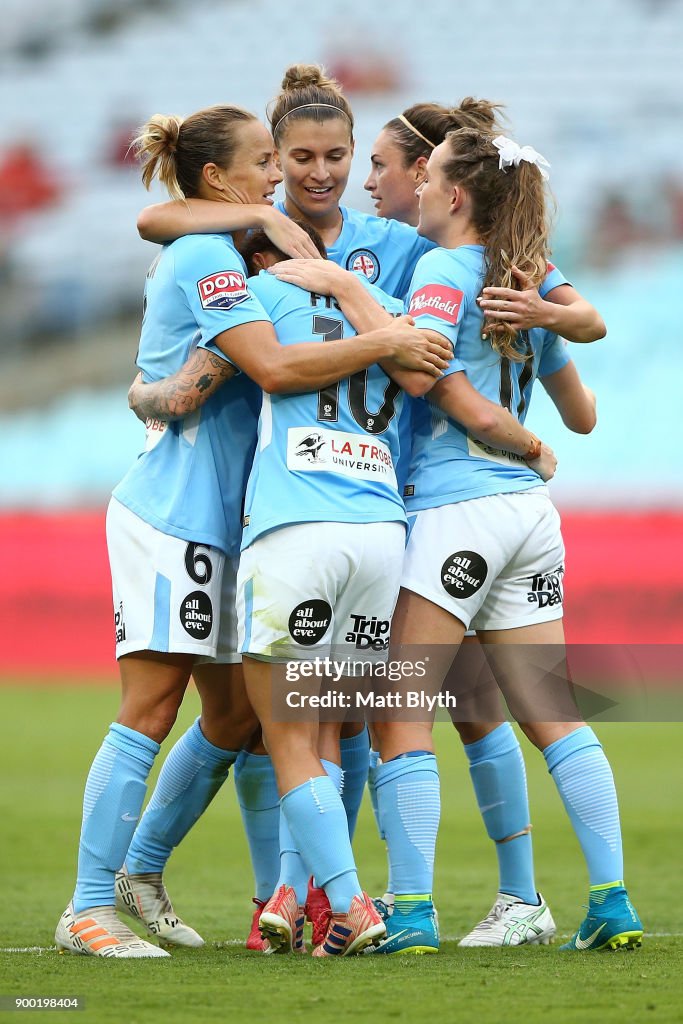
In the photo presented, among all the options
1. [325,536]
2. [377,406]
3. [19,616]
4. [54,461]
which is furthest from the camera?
[54,461]

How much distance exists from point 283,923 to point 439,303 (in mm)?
1565

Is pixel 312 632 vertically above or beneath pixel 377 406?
beneath

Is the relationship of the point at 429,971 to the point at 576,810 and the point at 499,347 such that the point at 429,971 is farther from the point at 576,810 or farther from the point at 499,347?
the point at 499,347

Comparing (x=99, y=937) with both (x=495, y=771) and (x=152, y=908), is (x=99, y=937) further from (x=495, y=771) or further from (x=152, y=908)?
(x=495, y=771)

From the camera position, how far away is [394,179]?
435 cm

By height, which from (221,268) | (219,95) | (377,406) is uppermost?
(219,95)

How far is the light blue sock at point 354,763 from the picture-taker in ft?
13.1

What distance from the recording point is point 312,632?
3260 mm

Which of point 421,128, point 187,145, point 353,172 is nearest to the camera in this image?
point 187,145

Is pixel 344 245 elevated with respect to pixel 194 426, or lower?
elevated

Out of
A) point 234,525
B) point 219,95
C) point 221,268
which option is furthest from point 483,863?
point 219,95

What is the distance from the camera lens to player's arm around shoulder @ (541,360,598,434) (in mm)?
3914

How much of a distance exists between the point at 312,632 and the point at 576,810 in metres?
0.86

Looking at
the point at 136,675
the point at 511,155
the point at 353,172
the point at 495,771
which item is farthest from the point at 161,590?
the point at 353,172
